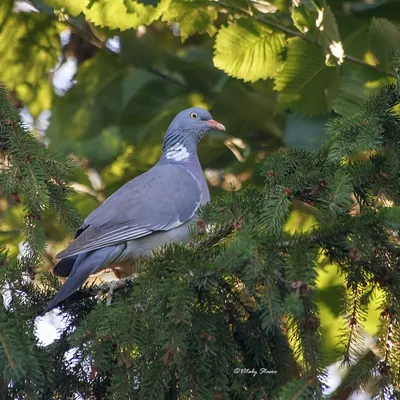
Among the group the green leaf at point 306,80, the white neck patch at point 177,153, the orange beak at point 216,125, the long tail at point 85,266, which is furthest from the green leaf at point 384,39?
the long tail at point 85,266

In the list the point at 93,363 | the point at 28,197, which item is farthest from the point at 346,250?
the point at 28,197

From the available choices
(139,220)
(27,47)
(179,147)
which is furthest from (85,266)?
(27,47)

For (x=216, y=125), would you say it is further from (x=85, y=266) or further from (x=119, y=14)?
(x=85, y=266)

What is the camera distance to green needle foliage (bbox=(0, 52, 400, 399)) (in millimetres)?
2625

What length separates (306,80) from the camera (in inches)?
195

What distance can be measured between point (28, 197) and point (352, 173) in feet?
4.60

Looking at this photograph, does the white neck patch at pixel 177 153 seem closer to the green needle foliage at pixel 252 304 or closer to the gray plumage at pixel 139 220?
the gray plumage at pixel 139 220

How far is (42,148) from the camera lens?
3.72 m

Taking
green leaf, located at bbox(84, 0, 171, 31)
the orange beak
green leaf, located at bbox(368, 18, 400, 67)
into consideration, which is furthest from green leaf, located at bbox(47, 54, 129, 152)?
green leaf, located at bbox(368, 18, 400, 67)

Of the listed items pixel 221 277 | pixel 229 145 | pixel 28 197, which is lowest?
pixel 229 145

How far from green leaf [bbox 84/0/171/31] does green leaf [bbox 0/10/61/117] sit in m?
0.91

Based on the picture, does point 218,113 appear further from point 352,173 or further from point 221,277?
point 221,277

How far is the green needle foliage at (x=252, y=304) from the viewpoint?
2.62 meters

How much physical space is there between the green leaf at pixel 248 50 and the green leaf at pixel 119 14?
43cm
